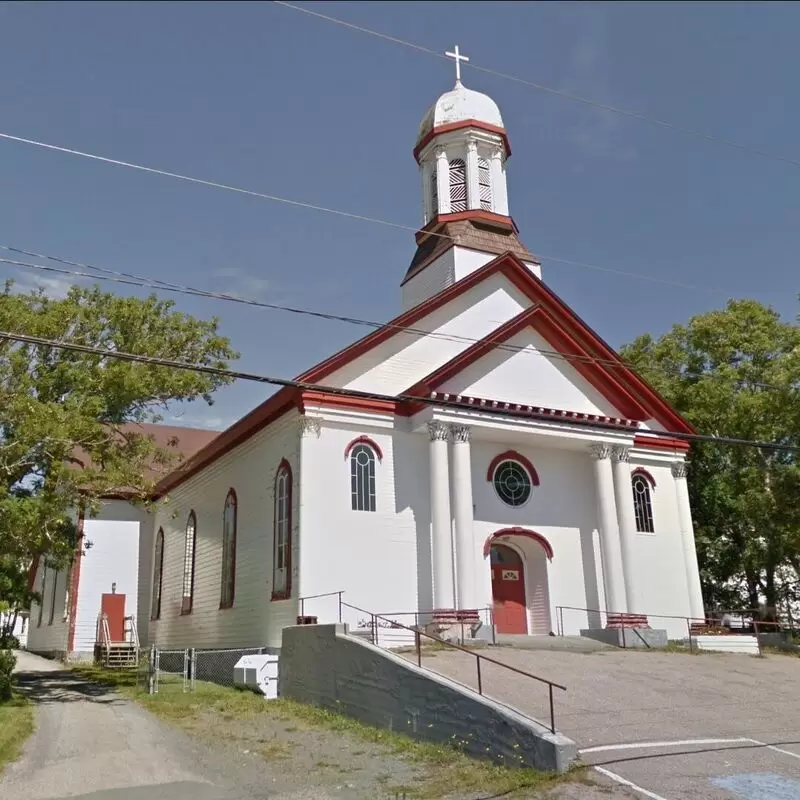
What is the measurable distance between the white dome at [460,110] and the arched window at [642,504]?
12.8m

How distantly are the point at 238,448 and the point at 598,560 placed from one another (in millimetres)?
10822

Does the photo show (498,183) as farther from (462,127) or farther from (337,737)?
(337,737)

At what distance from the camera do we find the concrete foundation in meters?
21.5

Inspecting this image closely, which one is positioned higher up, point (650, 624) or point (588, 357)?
point (588, 357)

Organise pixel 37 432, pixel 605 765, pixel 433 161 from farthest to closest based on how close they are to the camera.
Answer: pixel 433 161
pixel 37 432
pixel 605 765

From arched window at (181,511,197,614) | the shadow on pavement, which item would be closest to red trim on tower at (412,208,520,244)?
arched window at (181,511,197,614)

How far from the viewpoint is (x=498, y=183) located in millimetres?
28781

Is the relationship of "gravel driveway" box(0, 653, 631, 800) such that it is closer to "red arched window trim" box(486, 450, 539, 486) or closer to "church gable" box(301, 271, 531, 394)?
"church gable" box(301, 271, 531, 394)

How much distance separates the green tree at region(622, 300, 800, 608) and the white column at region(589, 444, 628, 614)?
8.52 metres

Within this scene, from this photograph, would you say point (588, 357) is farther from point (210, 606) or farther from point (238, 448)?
point (210, 606)

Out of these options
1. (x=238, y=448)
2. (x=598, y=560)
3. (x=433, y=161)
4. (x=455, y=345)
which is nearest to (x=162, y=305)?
(x=238, y=448)

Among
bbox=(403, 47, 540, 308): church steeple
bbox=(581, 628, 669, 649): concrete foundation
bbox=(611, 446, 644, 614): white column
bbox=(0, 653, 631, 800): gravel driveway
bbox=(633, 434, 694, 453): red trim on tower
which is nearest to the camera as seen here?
bbox=(0, 653, 631, 800): gravel driveway

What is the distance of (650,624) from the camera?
23719 mm

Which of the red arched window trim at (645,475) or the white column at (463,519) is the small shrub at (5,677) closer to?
the white column at (463,519)
